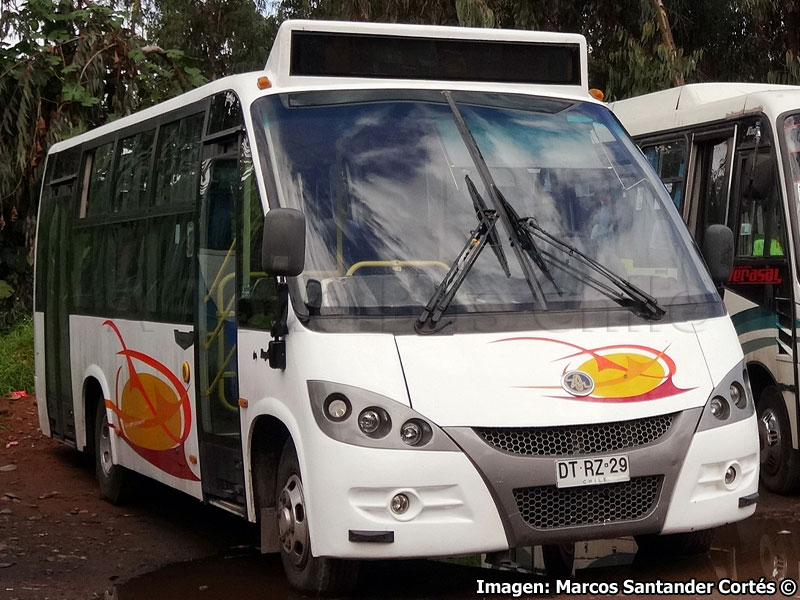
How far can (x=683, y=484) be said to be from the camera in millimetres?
6762

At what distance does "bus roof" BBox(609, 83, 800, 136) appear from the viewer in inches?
413

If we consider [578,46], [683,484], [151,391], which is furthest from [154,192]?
[683,484]

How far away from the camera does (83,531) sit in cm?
968

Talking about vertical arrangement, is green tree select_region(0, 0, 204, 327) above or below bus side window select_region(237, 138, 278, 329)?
above

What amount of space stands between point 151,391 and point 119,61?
11.0 m

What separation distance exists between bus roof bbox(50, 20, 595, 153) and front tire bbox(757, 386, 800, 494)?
3053mm

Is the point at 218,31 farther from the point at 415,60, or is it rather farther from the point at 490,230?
the point at 490,230

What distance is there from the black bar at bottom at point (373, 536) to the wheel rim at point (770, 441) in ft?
14.8

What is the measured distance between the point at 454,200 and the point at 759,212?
3.87 meters

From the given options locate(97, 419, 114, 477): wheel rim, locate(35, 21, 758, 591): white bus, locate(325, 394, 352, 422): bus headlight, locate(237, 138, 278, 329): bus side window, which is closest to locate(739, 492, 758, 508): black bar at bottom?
locate(35, 21, 758, 591): white bus

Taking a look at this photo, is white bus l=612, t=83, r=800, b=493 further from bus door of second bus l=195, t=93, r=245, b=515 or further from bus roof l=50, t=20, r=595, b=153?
bus door of second bus l=195, t=93, r=245, b=515

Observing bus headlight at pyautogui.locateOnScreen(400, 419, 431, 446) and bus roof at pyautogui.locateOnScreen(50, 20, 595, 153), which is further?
bus roof at pyautogui.locateOnScreen(50, 20, 595, 153)

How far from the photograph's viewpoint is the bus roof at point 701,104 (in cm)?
1048

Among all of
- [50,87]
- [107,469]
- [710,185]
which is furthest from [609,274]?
[50,87]
